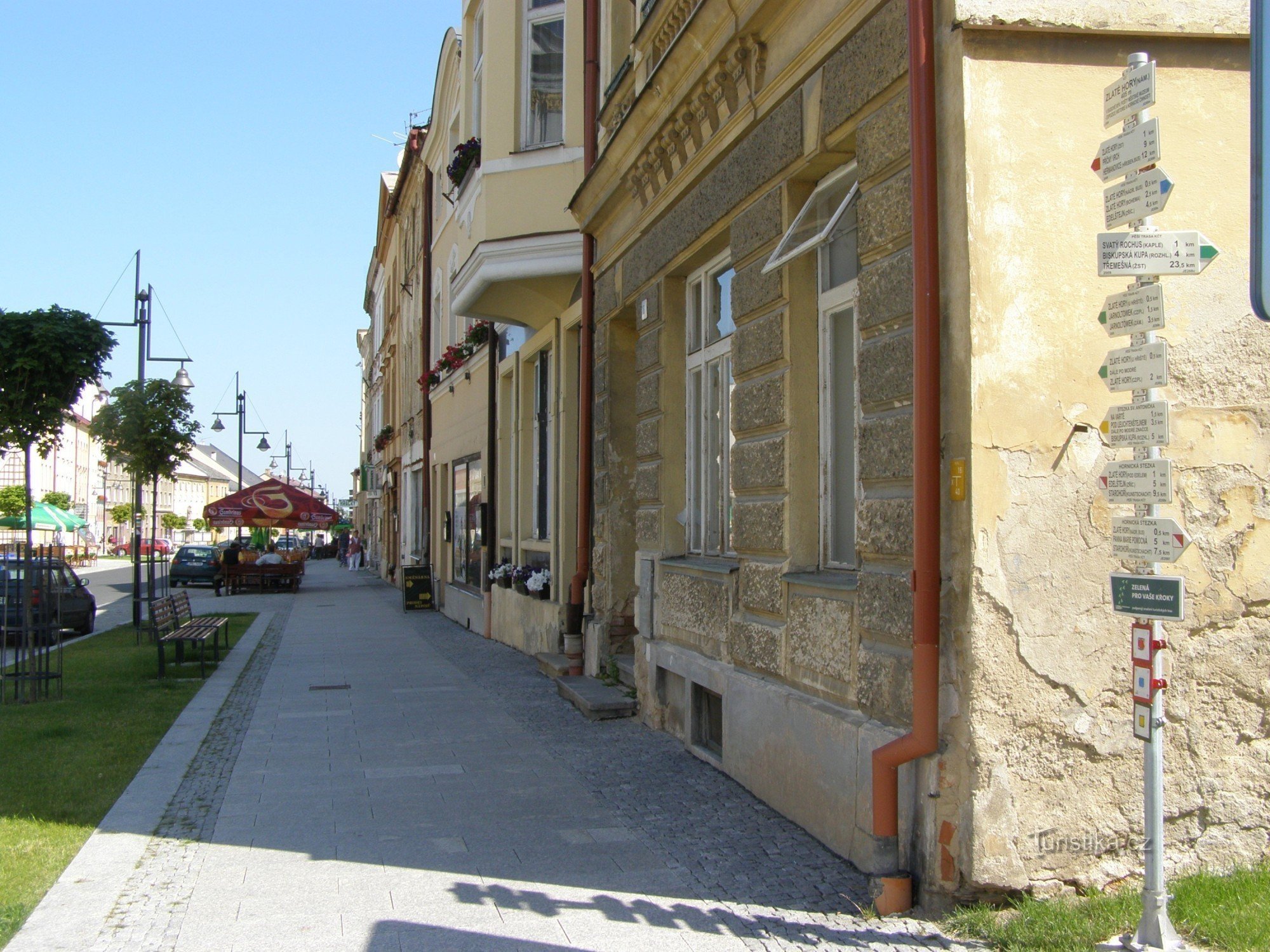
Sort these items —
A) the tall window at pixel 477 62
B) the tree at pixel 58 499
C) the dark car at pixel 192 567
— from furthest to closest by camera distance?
the tree at pixel 58 499 → the dark car at pixel 192 567 → the tall window at pixel 477 62

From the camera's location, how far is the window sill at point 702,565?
768 cm

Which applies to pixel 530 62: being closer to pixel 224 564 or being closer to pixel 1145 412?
pixel 1145 412

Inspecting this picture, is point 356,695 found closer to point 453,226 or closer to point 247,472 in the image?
point 453,226

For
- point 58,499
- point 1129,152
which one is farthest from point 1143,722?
point 58,499

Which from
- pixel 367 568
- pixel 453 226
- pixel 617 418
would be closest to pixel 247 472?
pixel 367 568

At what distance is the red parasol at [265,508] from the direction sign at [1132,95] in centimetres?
3199

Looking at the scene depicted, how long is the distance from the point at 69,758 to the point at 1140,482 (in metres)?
7.15

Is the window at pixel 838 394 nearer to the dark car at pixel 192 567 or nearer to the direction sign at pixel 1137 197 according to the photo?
the direction sign at pixel 1137 197

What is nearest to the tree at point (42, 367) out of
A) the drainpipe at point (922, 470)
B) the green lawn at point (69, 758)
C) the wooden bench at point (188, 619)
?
the green lawn at point (69, 758)

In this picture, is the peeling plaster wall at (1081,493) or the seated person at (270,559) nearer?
the peeling plaster wall at (1081,493)

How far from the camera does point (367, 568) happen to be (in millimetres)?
53500

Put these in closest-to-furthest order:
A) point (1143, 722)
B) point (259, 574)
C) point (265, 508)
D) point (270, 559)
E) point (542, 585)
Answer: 1. point (1143, 722)
2. point (542, 585)
3. point (259, 574)
4. point (270, 559)
5. point (265, 508)

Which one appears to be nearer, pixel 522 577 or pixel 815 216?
pixel 815 216

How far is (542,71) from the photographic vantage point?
12891 millimetres
